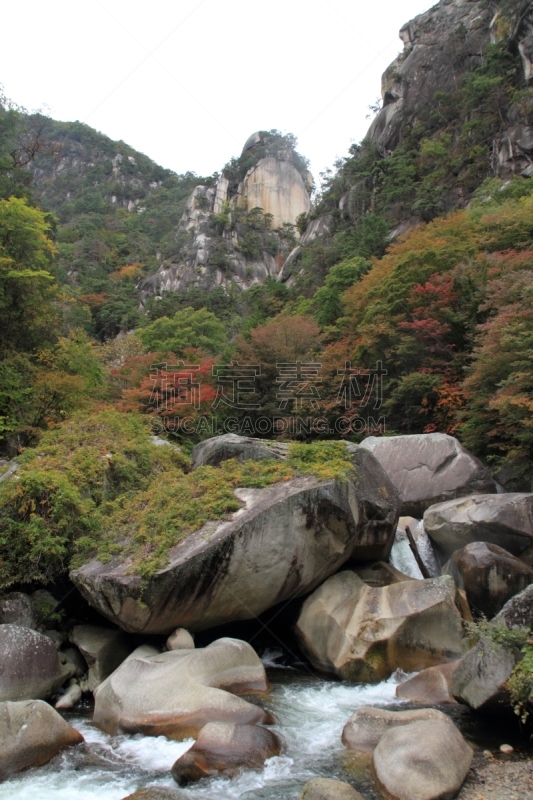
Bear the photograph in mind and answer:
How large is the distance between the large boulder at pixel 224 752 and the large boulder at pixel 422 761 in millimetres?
1265

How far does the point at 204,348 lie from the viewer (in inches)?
1224

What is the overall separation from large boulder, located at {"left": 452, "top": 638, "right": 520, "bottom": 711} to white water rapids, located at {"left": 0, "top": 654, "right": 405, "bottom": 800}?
45.5 inches

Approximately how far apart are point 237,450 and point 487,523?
5.97 m

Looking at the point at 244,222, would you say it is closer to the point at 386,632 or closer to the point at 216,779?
the point at 386,632

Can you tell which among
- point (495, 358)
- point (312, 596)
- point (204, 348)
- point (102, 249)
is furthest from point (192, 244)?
point (312, 596)

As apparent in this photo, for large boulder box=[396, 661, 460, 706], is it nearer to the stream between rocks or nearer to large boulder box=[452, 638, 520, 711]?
the stream between rocks

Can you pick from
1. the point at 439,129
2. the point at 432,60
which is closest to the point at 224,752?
the point at 439,129

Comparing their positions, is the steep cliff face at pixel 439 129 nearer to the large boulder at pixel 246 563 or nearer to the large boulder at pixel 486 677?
the large boulder at pixel 246 563

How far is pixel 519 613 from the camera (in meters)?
7.02

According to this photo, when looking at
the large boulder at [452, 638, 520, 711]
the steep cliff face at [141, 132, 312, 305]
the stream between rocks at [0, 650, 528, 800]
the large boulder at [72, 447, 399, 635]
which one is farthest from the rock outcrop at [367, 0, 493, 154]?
the stream between rocks at [0, 650, 528, 800]

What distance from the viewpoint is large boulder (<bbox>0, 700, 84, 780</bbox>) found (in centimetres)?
614

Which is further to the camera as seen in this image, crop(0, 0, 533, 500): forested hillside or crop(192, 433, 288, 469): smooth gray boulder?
crop(0, 0, 533, 500): forested hillside

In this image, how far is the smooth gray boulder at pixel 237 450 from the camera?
43.0 feet

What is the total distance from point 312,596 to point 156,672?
3288 millimetres
